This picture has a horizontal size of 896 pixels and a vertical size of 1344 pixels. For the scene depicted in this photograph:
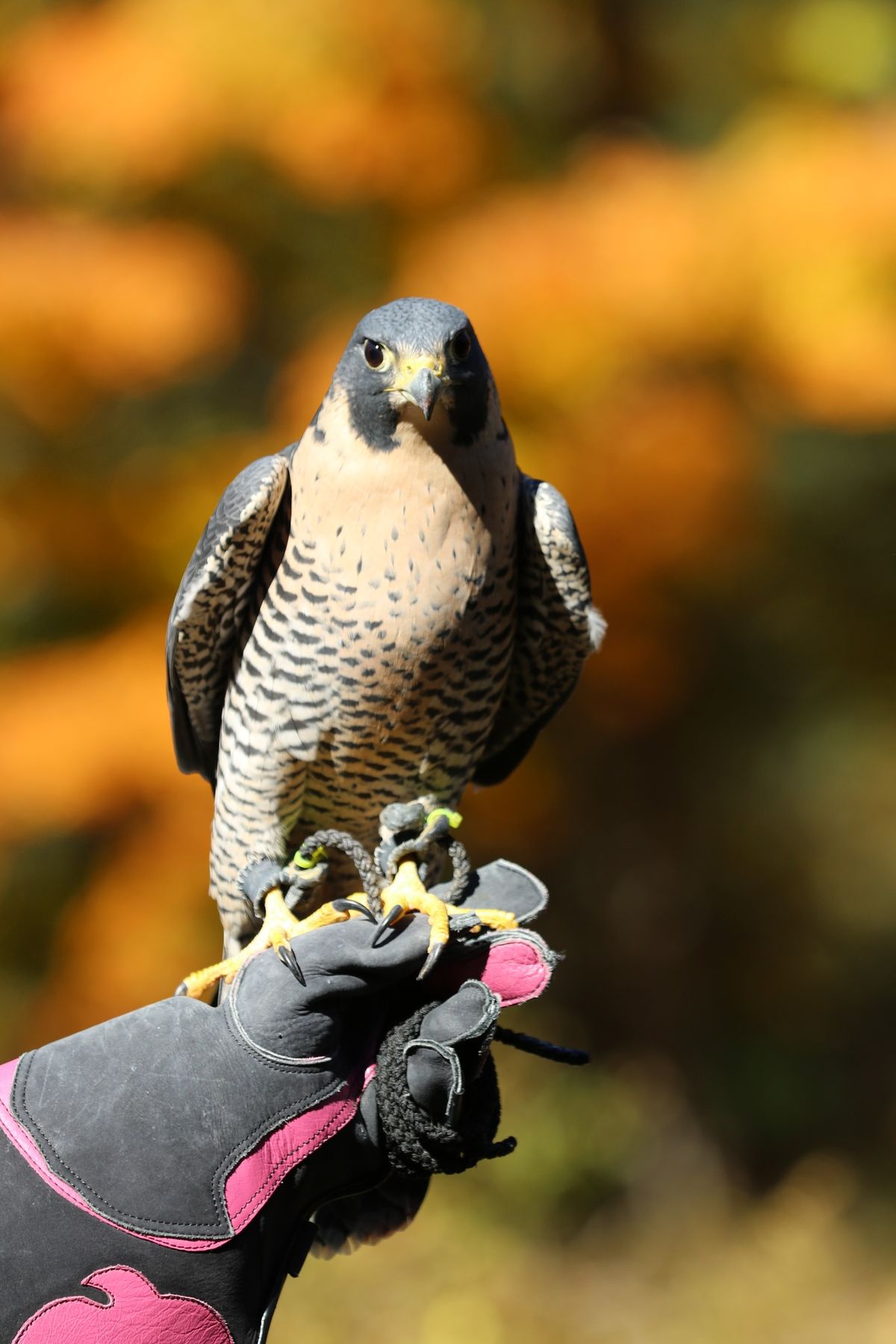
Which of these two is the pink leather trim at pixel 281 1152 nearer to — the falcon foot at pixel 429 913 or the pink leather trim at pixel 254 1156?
the pink leather trim at pixel 254 1156

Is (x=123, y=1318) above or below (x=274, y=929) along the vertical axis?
below

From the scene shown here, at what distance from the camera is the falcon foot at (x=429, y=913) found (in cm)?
184

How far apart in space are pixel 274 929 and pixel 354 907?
0.54 feet

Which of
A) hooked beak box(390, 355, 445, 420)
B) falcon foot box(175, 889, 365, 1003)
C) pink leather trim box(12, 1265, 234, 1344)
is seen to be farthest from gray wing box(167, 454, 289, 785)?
pink leather trim box(12, 1265, 234, 1344)

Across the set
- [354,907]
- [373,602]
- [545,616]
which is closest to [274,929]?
[354,907]

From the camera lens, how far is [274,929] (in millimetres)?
2025

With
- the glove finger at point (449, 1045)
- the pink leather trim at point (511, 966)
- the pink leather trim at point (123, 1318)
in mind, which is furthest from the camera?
Result: the pink leather trim at point (511, 966)

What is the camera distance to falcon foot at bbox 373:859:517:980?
184cm

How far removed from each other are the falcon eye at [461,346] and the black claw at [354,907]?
34.9 inches

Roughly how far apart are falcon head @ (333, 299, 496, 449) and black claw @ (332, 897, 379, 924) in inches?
29.3

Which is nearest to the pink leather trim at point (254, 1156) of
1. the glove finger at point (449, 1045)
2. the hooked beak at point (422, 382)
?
the glove finger at point (449, 1045)

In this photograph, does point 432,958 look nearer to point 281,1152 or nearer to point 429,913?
point 429,913

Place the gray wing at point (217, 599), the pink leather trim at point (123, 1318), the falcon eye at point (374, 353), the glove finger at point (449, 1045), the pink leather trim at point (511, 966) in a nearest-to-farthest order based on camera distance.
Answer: the pink leather trim at point (123, 1318), the glove finger at point (449, 1045), the pink leather trim at point (511, 966), the falcon eye at point (374, 353), the gray wing at point (217, 599)

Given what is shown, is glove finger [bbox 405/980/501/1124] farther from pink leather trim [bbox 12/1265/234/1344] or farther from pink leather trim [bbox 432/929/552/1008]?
pink leather trim [bbox 12/1265/234/1344]
